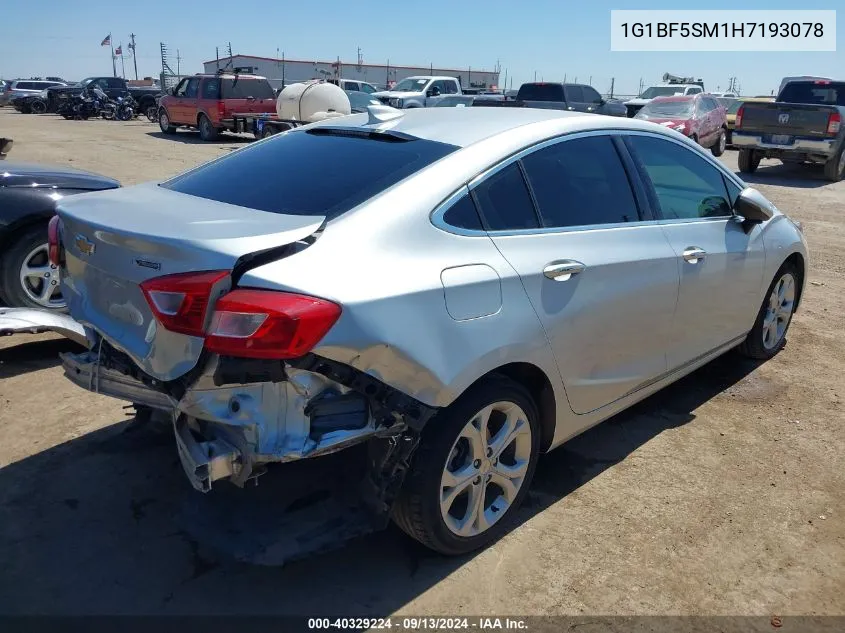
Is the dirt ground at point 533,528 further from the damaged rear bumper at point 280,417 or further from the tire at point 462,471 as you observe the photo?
the damaged rear bumper at point 280,417

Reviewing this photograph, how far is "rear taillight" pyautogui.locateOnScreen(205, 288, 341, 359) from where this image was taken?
218cm

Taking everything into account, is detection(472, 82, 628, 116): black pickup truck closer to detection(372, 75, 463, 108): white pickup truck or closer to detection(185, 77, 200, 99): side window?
detection(372, 75, 463, 108): white pickup truck

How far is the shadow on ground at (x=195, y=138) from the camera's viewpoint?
2166cm

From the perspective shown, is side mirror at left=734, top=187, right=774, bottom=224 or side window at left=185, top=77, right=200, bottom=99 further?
side window at left=185, top=77, right=200, bottom=99

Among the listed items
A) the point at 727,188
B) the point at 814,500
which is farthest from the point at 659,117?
the point at 814,500

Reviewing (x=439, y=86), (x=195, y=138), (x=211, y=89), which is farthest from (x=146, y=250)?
(x=439, y=86)

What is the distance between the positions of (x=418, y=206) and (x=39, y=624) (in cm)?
198

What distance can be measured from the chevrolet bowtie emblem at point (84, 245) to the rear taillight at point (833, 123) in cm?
1574

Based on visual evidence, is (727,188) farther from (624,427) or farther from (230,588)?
(230,588)

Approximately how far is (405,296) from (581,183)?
4.26ft

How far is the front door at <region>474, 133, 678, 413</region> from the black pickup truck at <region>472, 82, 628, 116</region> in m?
17.3

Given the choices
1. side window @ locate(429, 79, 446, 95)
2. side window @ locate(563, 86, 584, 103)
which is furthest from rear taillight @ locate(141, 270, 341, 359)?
side window @ locate(429, 79, 446, 95)

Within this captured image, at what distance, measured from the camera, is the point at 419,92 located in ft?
83.6

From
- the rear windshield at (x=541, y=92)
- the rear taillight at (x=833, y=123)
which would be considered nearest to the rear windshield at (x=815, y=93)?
the rear taillight at (x=833, y=123)
